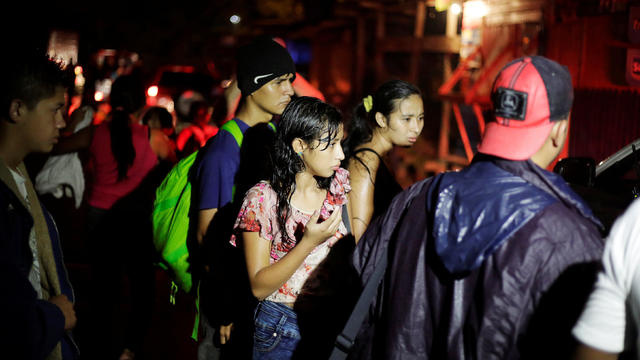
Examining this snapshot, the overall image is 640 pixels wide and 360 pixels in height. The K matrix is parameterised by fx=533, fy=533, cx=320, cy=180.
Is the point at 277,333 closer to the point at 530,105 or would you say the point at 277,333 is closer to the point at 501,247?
the point at 501,247

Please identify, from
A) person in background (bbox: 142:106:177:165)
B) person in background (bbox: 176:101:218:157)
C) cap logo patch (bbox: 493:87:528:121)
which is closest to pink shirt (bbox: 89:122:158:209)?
person in background (bbox: 142:106:177:165)

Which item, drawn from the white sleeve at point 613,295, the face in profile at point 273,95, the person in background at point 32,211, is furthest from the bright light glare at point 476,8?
the white sleeve at point 613,295

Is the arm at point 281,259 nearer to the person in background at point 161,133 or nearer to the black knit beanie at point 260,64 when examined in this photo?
the black knit beanie at point 260,64

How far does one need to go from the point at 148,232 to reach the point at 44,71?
275 centimetres

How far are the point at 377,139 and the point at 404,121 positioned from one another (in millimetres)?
227

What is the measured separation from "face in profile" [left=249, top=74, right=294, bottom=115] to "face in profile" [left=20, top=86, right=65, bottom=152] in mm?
1484

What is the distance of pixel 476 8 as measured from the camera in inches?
432

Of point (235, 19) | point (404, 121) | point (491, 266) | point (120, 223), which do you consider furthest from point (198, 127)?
point (235, 19)

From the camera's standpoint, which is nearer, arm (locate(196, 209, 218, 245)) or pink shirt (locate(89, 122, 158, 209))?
arm (locate(196, 209, 218, 245))

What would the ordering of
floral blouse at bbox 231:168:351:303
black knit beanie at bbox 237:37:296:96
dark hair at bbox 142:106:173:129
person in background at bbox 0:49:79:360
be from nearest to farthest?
person in background at bbox 0:49:79:360
floral blouse at bbox 231:168:351:303
black knit beanie at bbox 237:37:296:96
dark hair at bbox 142:106:173:129

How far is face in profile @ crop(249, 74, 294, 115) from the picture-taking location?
3.58 meters

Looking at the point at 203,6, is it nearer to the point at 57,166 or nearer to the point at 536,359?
the point at 57,166

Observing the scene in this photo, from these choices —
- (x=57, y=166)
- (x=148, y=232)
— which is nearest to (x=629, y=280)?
(x=148, y=232)

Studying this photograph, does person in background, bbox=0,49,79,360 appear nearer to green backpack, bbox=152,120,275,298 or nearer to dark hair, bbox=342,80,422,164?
green backpack, bbox=152,120,275,298
